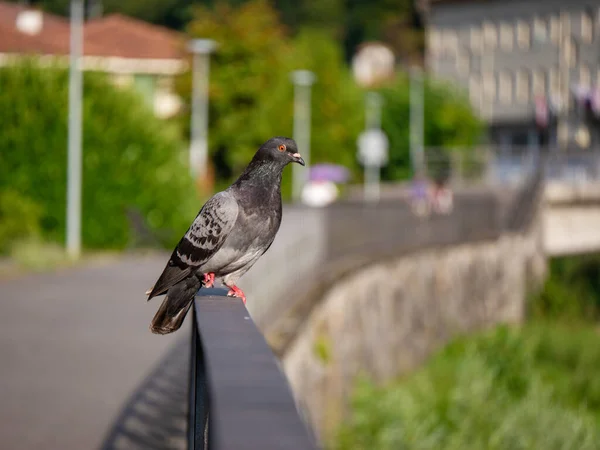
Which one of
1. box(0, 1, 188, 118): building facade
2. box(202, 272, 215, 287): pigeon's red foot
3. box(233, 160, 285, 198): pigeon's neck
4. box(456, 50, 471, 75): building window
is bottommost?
box(202, 272, 215, 287): pigeon's red foot

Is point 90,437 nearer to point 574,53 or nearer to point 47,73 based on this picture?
point 47,73

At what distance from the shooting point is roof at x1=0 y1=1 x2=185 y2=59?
59.7 metres

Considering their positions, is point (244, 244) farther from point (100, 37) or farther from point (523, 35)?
point (523, 35)

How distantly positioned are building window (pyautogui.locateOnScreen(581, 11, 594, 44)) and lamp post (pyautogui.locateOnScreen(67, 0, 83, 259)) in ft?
199

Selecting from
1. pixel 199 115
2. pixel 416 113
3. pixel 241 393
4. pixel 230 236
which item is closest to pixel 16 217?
pixel 199 115

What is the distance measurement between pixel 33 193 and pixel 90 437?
22.3m

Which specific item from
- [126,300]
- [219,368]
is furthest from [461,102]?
[219,368]

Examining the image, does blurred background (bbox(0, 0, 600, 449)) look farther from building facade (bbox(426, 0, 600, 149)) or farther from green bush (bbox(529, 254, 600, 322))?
building facade (bbox(426, 0, 600, 149))

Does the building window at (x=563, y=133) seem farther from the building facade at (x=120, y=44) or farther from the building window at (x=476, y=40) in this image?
the building facade at (x=120, y=44)

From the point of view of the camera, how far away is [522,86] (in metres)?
102

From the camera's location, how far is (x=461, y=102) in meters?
83.0

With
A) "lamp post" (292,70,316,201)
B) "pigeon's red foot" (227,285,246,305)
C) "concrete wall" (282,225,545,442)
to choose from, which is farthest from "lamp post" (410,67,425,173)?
"pigeon's red foot" (227,285,246,305)

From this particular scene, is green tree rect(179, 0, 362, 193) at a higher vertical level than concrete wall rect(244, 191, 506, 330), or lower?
higher

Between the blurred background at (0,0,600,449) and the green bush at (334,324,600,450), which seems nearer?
the blurred background at (0,0,600,449)
